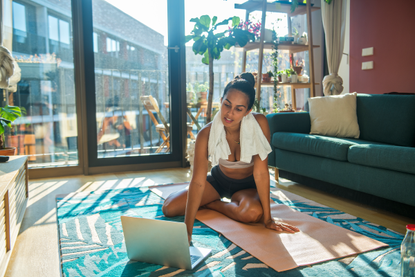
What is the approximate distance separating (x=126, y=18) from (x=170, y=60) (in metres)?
0.66

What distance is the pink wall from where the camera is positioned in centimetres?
370

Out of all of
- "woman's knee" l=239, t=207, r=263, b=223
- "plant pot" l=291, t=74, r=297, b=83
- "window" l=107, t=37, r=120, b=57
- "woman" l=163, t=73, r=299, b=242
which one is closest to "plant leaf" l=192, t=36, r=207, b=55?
"window" l=107, t=37, r=120, b=57

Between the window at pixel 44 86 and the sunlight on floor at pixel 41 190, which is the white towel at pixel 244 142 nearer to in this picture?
the sunlight on floor at pixel 41 190

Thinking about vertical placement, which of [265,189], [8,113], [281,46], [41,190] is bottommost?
[41,190]

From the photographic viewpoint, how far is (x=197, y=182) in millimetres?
1703

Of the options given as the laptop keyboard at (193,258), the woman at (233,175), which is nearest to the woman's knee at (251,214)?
the woman at (233,175)

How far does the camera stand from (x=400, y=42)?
12.4 ft

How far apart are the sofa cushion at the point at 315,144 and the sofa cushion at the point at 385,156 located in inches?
3.5

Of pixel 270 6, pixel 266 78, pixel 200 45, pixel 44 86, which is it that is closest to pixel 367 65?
pixel 266 78

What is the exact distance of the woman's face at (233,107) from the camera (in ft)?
5.73

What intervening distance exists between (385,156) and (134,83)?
2.71 meters

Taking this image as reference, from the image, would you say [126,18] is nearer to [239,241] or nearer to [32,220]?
[32,220]

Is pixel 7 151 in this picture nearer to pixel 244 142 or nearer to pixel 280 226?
pixel 244 142

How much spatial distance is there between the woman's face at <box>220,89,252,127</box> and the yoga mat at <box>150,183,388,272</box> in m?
0.60
